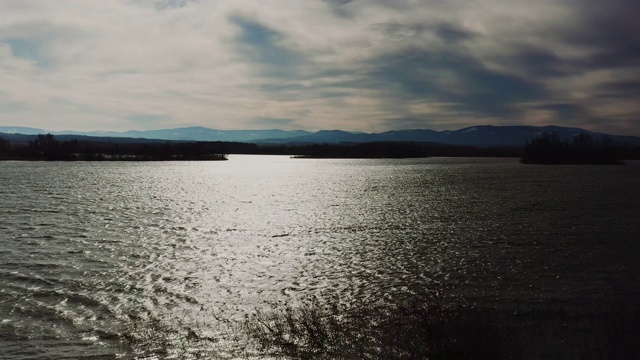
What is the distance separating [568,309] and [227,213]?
159 ft

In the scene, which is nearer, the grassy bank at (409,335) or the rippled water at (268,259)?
the grassy bank at (409,335)

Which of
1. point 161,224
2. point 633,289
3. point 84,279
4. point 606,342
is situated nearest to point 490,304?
point 606,342

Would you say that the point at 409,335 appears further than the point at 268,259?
No

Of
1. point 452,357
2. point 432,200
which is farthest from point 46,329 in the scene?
point 432,200

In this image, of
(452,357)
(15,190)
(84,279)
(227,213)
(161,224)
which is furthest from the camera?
(15,190)

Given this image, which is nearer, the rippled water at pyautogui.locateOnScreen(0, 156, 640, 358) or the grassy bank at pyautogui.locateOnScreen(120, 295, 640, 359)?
the grassy bank at pyautogui.locateOnScreen(120, 295, 640, 359)

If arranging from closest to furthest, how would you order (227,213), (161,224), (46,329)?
(46,329)
(161,224)
(227,213)

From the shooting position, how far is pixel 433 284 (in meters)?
26.8

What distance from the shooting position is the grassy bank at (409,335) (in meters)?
16.4

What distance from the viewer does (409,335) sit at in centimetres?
1812

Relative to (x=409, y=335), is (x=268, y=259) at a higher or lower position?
lower

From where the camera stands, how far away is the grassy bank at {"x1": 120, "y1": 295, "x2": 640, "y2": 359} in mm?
16391

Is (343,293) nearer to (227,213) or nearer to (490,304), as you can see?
(490,304)

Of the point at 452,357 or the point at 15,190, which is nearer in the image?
the point at 452,357
